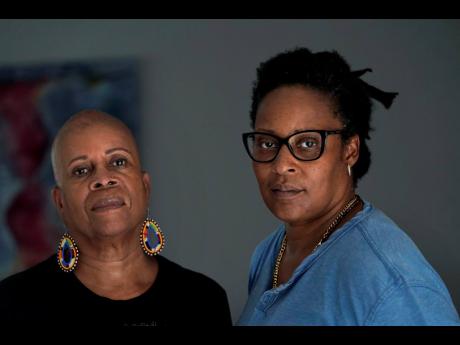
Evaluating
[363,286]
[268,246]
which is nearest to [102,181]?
[268,246]

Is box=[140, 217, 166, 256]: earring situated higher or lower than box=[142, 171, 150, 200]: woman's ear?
lower

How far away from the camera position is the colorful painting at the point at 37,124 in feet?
5.42

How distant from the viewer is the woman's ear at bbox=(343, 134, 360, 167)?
4.27ft

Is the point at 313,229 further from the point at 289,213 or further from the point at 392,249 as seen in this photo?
the point at 392,249

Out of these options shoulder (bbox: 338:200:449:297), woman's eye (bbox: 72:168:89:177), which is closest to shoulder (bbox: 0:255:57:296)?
woman's eye (bbox: 72:168:89:177)

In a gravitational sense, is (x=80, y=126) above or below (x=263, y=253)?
above

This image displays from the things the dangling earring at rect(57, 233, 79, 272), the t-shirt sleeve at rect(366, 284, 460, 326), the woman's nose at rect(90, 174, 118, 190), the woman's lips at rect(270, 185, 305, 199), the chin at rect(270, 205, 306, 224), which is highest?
the woman's nose at rect(90, 174, 118, 190)

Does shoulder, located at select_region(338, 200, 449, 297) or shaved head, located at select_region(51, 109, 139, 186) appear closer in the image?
shoulder, located at select_region(338, 200, 449, 297)

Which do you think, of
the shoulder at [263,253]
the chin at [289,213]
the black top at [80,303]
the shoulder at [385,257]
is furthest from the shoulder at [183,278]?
the shoulder at [385,257]

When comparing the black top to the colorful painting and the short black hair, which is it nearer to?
the colorful painting

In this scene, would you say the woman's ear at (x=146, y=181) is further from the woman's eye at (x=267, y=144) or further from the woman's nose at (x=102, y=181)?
the woman's eye at (x=267, y=144)

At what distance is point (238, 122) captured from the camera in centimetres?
167

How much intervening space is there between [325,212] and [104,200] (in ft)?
1.73

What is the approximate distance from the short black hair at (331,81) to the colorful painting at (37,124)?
1.72 ft
